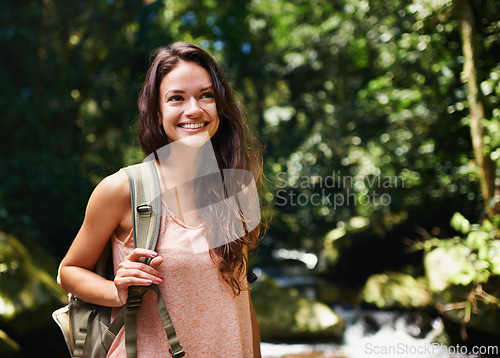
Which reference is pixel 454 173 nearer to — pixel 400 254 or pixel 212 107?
pixel 400 254

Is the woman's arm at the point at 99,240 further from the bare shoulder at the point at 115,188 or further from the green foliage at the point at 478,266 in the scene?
the green foliage at the point at 478,266

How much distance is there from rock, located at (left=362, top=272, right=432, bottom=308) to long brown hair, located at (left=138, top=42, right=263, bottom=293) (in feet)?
19.1

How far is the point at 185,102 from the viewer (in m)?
1.42

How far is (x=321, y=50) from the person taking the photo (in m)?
9.51

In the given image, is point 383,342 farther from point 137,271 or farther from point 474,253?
point 137,271

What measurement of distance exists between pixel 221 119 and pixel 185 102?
0.25m

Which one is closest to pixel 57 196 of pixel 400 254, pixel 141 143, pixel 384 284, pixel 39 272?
pixel 39 272

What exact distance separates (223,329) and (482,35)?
3926mm

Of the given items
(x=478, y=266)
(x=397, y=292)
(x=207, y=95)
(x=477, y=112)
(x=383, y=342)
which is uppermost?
(x=477, y=112)

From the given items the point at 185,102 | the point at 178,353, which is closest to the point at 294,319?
the point at 178,353

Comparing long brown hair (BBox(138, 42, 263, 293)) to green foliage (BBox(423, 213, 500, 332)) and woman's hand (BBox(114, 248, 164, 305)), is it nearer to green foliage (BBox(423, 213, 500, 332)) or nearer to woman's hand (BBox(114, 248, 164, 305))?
woman's hand (BBox(114, 248, 164, 305))

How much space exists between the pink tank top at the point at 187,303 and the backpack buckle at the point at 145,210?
6 centimetres

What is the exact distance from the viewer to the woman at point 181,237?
1302 mm

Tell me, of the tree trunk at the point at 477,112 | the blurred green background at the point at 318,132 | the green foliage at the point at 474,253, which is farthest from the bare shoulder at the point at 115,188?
the tree trunk at the point at 477,112
